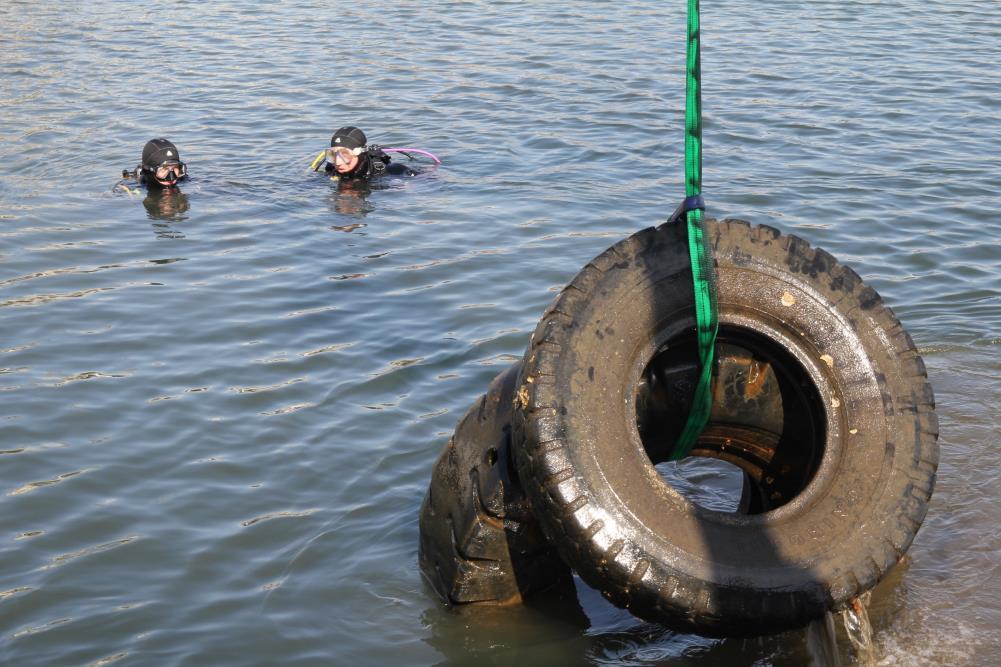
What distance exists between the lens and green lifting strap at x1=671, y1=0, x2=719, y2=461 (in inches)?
169

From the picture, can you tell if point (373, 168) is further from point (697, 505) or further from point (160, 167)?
point (697, 505)

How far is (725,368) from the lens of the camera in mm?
4641

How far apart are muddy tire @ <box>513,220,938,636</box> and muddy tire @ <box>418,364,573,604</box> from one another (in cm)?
46

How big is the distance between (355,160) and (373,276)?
3.46 m

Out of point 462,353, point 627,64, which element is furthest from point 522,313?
point 627,64

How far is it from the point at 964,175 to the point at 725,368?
8.56 meters

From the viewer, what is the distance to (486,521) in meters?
4.84

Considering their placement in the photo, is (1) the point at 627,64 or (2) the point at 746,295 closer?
(2) the point at 746,295

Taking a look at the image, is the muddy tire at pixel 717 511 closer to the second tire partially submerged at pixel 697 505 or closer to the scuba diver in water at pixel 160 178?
the second tire partially submerged at pixel 697 505

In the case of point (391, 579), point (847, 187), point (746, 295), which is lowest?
point (391, 579)

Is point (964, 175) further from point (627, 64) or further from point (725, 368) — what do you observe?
point (725, 368)

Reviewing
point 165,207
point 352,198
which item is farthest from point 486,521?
point 165,207

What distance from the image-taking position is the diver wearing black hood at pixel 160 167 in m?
12.7

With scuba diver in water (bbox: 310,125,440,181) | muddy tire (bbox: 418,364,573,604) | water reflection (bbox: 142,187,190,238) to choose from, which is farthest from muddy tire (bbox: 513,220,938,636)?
scuba diver in water (bbox: 310,125,440,181)
